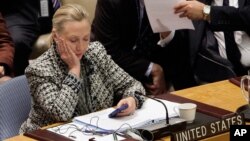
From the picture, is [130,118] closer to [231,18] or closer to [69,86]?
[69,86]

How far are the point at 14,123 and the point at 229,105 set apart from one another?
982mm

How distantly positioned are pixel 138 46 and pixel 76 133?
140 cm

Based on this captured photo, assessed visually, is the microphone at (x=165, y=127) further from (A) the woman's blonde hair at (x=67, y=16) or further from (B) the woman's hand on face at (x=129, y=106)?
(A) the woman's blonde hair at (x=67, y=16)

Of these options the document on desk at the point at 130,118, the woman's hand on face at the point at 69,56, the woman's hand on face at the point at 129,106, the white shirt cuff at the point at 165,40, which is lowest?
the document on desk at the point at 130,118

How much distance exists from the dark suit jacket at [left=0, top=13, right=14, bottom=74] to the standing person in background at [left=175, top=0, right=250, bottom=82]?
111 centimetres

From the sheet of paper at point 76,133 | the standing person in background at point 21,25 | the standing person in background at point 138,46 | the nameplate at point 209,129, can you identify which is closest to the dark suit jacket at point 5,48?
the standing person in background at point 21,25

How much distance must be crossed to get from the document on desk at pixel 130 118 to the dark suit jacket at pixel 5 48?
1.33 metres

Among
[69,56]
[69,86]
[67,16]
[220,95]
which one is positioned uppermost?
[67,16]

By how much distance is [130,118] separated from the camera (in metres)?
2.18

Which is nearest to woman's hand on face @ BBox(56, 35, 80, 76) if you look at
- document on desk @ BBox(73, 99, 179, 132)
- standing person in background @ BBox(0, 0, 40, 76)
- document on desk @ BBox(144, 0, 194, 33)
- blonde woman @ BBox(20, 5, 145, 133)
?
blonde woman @ BBox(20, 5, 145, 133)

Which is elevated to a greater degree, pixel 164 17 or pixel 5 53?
pixel 164 17

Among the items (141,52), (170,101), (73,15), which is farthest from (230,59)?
(73,15)

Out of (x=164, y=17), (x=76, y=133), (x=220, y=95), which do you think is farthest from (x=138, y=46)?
(x=76, y=133)

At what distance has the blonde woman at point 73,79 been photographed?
230 cm
